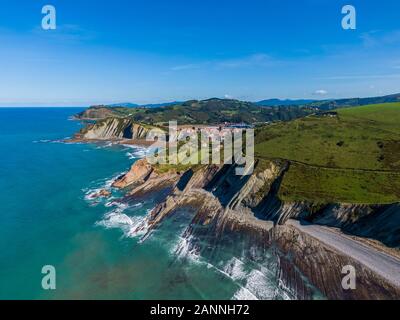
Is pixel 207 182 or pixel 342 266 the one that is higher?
pixel 207 182

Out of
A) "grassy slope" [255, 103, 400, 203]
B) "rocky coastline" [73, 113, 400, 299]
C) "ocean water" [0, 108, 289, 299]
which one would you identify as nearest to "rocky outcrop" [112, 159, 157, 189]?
"rocky coastline" [73, 113, 400, 299]

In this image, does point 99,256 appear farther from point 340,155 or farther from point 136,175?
point 340,155

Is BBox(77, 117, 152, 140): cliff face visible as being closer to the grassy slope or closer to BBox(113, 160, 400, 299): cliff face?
the grassy slope

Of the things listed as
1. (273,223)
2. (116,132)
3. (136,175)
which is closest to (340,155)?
(273,223)
